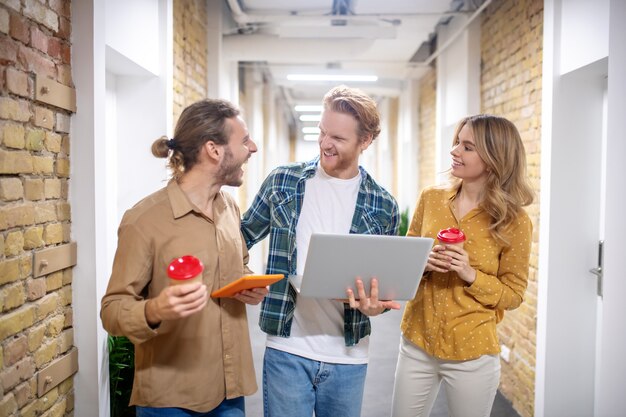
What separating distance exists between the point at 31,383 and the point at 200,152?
1.07 m

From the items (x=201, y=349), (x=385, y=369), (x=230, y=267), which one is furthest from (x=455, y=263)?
(x=385, y=369)

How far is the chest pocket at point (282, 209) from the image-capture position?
6.06 ft

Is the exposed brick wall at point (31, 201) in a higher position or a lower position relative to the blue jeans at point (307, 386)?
higher

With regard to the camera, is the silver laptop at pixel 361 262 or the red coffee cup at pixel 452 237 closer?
the silver laptop at pixel 361 262

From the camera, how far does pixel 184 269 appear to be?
1.31 m

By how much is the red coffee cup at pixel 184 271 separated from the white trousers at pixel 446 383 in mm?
1148

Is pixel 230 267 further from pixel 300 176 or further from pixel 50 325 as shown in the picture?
pixel 50 325

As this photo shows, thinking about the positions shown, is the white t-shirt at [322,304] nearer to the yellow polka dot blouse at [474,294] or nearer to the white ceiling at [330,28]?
the yellow polka dot blouse at [474,294]

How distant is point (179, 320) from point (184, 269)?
31cm

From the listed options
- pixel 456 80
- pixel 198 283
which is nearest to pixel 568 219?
pixel 198 283

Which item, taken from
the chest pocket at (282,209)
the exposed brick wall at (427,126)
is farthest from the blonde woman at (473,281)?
the exposed brick wall at (427,126)

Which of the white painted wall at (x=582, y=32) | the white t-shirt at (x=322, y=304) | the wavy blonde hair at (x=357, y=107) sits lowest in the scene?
the white t-shirt at (x=322, y=304)

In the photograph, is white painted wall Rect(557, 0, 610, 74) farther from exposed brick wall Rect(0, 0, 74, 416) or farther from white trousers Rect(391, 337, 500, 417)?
exposed brick wall Rect(0, 0, 74, 416)

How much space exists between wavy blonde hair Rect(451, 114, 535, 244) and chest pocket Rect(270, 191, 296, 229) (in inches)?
30.5
